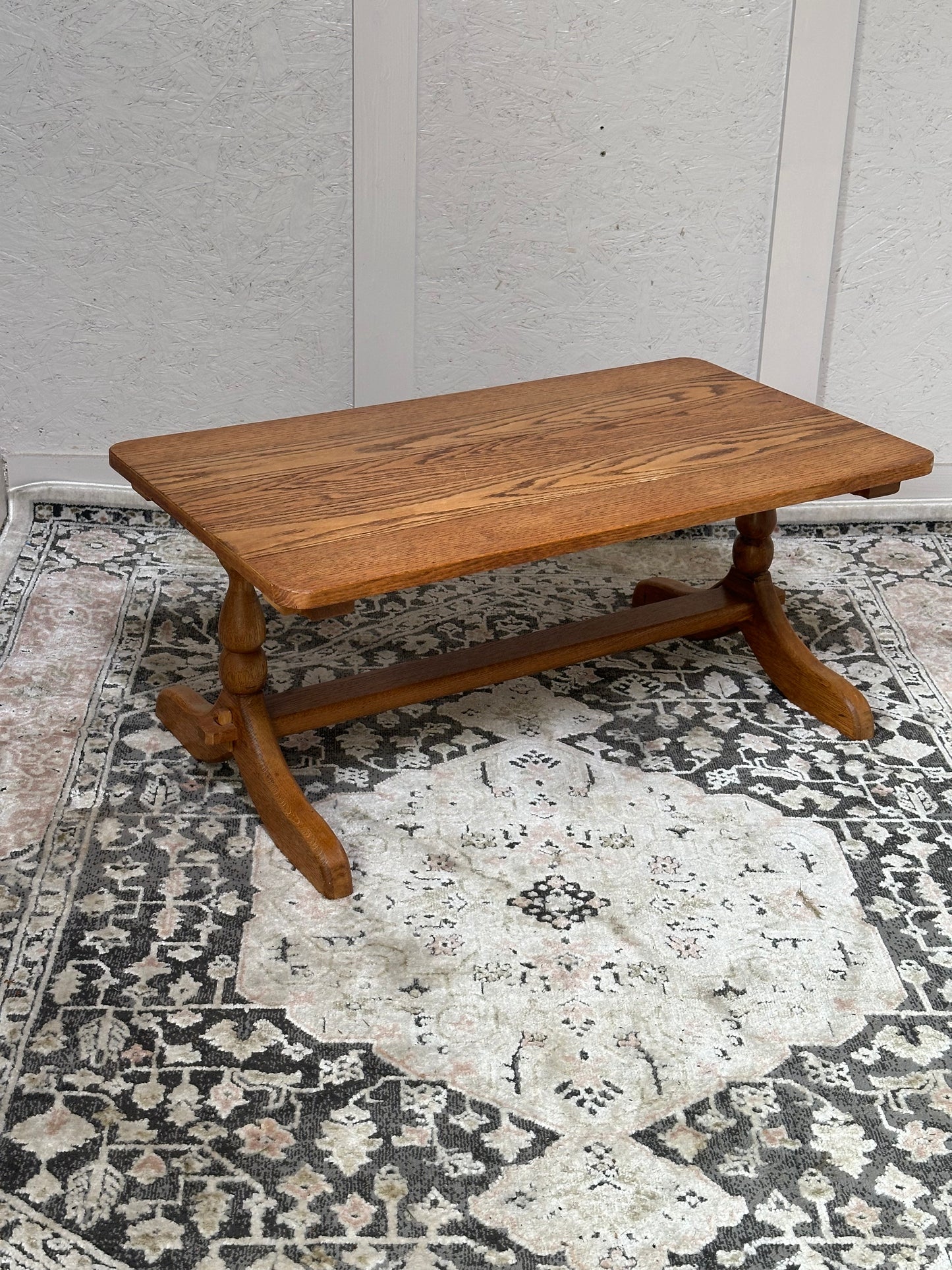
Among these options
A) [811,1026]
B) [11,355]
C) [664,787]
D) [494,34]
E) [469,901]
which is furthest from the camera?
[11,355]

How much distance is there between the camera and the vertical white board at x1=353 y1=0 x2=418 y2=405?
3428mm

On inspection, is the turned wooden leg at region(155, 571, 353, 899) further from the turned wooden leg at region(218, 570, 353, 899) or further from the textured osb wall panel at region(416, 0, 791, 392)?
the textured osb wall panel at region(416, 0, 791, 392)

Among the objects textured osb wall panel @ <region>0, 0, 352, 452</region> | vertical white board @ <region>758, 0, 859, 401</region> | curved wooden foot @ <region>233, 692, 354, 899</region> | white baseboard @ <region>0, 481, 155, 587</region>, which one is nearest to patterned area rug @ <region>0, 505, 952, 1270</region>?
curved wooden foot @ <region>233, 692, 354, 899</region>

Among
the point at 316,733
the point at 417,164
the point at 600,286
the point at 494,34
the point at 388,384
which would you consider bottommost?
the point at 316,733

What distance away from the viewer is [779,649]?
306 cm

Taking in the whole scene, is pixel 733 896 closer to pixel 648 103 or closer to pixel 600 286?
pixel 600 286

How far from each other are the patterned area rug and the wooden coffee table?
0.13m

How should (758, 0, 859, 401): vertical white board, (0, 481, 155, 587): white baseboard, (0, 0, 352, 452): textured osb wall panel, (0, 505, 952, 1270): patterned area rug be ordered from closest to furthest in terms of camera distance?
(0, 505, 952, 1270): patterned area rug
(0, 0, 352, 452): textured osb wall panel
(758, 0, 859, 401): vertical white board
(0, 481, 155, 587): white baseboard

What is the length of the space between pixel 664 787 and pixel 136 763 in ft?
3.34

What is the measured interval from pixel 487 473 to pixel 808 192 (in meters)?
1.65

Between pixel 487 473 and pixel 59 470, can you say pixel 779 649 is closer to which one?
pixel 487 473

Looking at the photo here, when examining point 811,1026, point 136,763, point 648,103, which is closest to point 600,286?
point 648,103

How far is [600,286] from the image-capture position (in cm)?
373

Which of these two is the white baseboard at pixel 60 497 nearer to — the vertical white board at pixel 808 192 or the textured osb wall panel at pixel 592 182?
the textured osb wall panel at pixel 592 182
